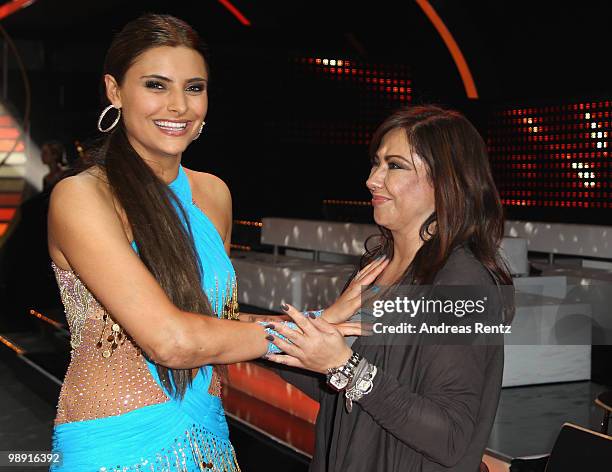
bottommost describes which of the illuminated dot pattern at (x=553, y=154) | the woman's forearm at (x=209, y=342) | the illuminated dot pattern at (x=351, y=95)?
the woman's forearm at (x=209, y=342)

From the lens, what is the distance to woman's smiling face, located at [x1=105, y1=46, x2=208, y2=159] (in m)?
1.67

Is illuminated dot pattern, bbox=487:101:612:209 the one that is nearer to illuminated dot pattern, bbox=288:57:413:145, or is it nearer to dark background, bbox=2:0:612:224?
dark background, bbox=2:0:612:224

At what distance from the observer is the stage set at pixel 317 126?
23.0ft

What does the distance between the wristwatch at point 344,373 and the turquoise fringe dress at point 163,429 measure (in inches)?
13.9

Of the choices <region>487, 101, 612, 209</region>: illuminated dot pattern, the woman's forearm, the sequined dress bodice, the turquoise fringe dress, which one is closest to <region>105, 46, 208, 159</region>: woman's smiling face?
the turquoise fringe dress

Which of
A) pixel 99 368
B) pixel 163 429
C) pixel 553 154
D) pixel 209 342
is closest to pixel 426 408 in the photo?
pixel 209 342

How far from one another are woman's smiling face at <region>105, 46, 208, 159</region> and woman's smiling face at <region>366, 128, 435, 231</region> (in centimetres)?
41

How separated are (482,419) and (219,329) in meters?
0.54

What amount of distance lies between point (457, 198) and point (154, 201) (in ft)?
2.02

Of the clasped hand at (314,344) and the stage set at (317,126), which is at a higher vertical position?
the stage set at (317,126)

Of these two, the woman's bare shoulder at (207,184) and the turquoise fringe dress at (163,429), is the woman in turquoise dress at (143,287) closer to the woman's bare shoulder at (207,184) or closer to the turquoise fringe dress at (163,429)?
the turquoise fringe dress at (163,429)

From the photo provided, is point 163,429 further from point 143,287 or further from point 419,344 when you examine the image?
point 419,344

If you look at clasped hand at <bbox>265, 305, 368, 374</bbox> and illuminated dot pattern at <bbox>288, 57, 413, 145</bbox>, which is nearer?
clasped hand at <bbox>265, 305, 368, 374</bbox>

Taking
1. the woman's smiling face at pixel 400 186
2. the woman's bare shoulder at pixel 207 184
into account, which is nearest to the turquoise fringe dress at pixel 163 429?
the woman's bare shoulder at pixel 207 184
